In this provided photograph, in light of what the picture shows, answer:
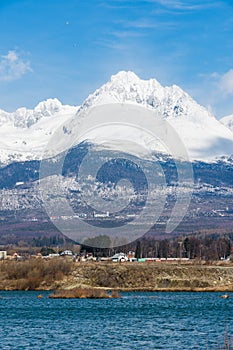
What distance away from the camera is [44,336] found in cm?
5391

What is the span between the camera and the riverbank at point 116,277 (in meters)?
107

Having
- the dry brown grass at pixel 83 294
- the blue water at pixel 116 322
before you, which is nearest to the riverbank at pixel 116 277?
the dry brown grass at pixel 83 294

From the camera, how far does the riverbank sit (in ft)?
352

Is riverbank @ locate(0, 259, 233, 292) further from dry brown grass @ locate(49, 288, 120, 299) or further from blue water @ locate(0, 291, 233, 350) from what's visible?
blue water @ locate(0, 291, 233, 350)

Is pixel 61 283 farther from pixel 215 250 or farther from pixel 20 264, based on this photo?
pixel 215 250

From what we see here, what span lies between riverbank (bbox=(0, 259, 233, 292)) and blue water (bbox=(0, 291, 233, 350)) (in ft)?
53.2

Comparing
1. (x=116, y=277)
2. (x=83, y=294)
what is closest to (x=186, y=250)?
(x=116, y=277)

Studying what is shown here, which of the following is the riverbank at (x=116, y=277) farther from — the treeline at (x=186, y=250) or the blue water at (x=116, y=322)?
the treeline at (x=186, y=250)

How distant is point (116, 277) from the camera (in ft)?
362

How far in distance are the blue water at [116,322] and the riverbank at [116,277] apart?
16.2m

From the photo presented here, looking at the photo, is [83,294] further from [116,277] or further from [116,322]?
[116,322]

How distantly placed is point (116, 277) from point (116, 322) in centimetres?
4744

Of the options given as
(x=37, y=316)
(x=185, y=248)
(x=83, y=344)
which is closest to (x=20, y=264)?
(x=37, y=316)

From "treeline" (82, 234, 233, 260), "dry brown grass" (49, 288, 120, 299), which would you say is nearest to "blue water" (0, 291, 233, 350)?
"dry brown grass" (49, 288, 120, 299)
